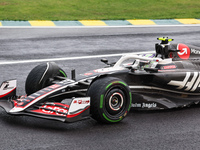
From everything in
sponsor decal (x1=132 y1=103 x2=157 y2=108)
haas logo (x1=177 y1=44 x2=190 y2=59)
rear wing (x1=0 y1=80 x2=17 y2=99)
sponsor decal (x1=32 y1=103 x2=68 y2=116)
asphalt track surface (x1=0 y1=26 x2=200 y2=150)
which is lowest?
asphalt track surface (x1=0 y1=26 x2=200 y2=150)

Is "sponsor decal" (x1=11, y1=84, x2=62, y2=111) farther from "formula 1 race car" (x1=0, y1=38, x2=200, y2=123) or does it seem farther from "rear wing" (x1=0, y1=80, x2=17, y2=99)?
"rear wing" (x1=0, y1=80, x2=17, y2=99)

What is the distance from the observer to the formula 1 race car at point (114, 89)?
7047 millimetres

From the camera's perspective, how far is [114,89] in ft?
23.8

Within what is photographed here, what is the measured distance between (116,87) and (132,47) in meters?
7.37

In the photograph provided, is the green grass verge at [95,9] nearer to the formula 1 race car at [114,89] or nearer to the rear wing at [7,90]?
the formula 1 race car at [114,89]

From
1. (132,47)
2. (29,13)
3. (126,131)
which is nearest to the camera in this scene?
(126,131)

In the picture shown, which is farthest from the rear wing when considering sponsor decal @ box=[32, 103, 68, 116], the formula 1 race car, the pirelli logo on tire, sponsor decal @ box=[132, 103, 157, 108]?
the pirelli logo on tire

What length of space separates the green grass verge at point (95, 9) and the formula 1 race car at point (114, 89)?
1033 centimetres

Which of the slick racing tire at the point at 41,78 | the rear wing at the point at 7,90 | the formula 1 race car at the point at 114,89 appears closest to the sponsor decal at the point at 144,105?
the formula 1 race car at the point at 114,89

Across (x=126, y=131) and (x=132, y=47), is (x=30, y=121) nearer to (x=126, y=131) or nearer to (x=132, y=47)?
(x=126, y=131)

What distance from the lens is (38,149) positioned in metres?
6.23

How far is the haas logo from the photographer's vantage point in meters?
8.91

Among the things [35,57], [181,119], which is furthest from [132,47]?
[181,119]

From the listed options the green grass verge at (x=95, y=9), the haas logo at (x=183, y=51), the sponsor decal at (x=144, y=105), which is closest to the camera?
the sponsor decal at (x=144, y=105)
